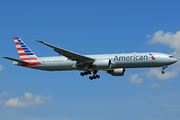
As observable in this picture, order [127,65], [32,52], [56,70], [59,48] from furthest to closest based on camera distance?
[32,52] < [56,70] < [127,65] < [59,48]

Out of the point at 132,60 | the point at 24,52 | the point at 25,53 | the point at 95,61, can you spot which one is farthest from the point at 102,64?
the point at 24,52

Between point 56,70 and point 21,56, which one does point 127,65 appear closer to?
point 56,70

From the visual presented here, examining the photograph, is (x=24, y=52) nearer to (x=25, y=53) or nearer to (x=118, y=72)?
(x=25, y=53)

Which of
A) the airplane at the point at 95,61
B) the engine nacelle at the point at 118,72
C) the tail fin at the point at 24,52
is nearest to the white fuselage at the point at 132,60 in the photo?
the airplane at the point at 95,61

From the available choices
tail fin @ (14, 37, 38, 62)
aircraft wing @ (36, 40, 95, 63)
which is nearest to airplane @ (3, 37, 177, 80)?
aircraft wing @ (36, 40, 95, 63)

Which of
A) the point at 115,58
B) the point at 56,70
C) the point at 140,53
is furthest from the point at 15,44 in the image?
the point at 140,53

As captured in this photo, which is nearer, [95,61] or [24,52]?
[95,61]

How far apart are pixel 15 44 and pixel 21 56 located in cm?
312

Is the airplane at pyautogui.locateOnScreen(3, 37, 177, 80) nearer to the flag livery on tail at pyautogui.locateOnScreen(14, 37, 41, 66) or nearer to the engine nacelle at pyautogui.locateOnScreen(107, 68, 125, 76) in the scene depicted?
the flag livery on tail at pyautogui.locateOnScreen(14, 37, 41, 66)

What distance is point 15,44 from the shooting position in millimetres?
47000

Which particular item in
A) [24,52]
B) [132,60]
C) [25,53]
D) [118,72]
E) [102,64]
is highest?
[24,52]

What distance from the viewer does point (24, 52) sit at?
45594 mm

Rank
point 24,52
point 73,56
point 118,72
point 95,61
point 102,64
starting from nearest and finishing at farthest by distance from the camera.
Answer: point 102,64, point 73,56, point 95,61, point 118,72, point 24,52

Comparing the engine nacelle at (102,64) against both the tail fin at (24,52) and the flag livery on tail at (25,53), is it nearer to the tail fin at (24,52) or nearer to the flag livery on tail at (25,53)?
the flag livery on tail at (25,53)
